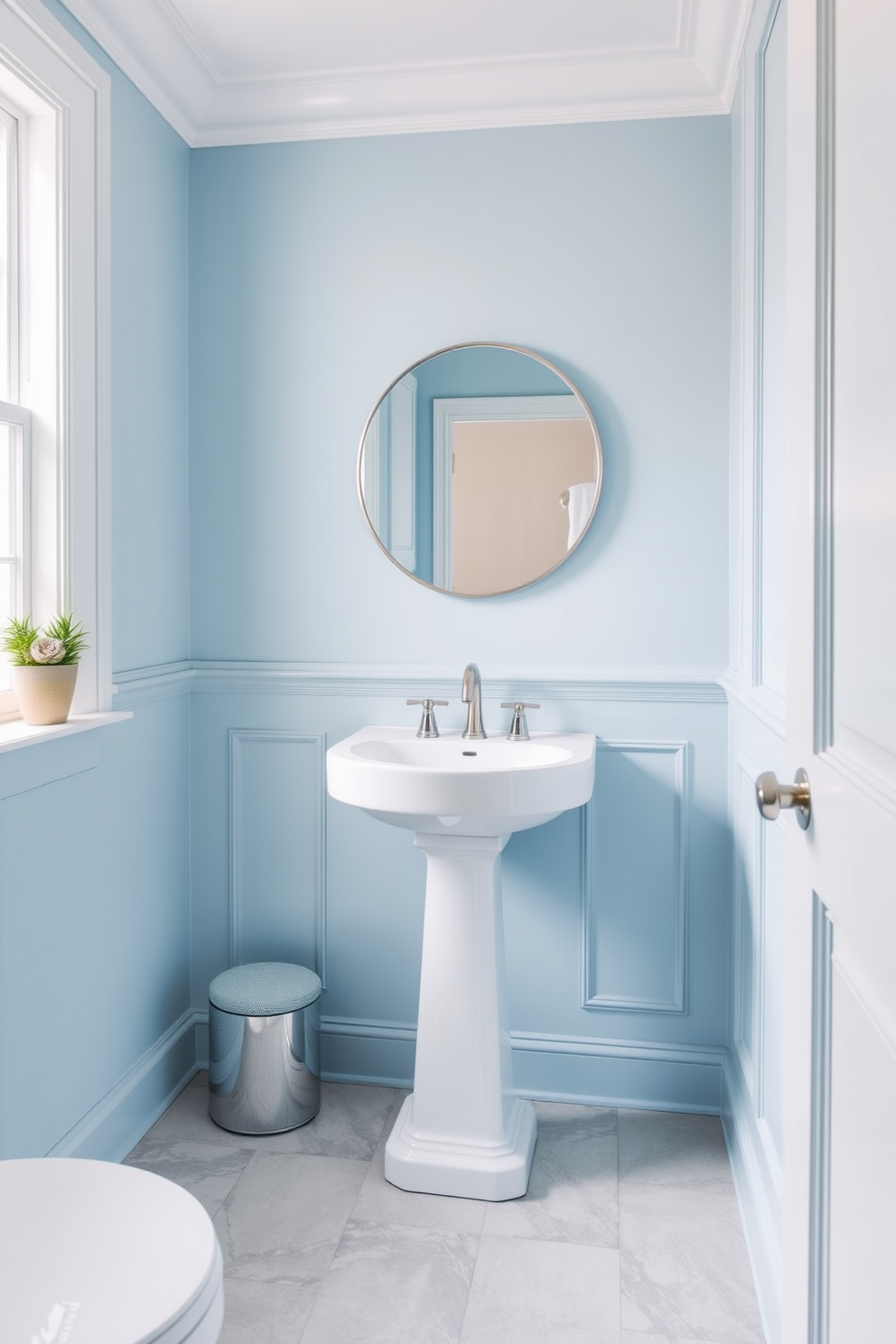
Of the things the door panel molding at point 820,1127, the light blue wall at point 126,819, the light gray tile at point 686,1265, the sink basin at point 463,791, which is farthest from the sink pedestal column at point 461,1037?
the door panel molding at point 820,1127

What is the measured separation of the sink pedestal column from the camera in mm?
1937

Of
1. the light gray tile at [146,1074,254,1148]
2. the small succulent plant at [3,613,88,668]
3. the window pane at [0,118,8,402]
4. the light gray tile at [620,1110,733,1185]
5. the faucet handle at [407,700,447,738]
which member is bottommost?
the light gray tile at [620,1110,733,1185]

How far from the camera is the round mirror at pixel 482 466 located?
2.22 metres

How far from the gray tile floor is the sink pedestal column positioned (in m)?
0.07

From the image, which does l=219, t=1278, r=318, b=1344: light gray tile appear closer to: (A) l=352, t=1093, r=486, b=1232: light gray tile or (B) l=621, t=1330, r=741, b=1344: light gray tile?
(A) l=352, t=1093, r=486, b=1232: light gray tile

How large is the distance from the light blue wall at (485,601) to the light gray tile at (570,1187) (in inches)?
4.8

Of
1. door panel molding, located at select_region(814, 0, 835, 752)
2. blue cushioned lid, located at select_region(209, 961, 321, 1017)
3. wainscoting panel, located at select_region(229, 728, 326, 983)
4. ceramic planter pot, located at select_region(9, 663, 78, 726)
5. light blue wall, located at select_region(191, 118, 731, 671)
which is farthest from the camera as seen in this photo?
wainscoting panel, located at select_region(229, 728, 326, 983)

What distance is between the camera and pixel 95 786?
1.94m

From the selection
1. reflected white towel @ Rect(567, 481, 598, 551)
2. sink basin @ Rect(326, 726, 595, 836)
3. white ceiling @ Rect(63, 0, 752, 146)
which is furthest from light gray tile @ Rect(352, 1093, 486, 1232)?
white ceiling @ Rect(63, 0, 752, 146)

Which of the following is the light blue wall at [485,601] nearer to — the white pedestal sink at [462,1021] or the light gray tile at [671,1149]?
the light gray tile at [671,1149]

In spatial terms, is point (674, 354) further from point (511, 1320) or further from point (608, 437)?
point (511, 1320)

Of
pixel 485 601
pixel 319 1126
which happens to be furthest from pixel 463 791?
pixel 319 1126

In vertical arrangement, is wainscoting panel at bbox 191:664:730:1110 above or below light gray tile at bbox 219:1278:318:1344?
above

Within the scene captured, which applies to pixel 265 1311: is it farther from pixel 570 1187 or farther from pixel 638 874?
pixel 638 874
